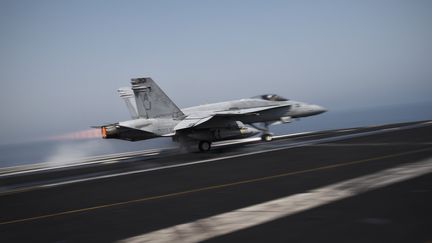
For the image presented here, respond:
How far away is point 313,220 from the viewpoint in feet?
22.3

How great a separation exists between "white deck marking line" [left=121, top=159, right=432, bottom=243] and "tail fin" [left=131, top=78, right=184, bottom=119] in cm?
1440

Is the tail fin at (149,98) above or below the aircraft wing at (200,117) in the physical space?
above

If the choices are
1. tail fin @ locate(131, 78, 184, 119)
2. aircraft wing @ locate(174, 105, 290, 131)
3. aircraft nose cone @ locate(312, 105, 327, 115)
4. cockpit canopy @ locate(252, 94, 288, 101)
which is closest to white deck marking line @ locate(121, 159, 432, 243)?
aircraft wing @ locate(174, 105, 290, 131)

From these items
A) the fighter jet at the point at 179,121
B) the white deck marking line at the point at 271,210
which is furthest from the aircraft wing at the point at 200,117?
the white deck marking line at the point at 271,210

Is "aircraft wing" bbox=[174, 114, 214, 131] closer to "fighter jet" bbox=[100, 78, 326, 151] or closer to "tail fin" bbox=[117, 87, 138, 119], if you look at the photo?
"fighter jet" bbox=[100, 78, 326, 151]

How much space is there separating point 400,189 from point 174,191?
5.91m

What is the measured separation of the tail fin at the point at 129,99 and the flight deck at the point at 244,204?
11.5m

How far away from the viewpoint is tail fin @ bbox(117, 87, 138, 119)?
26203mm

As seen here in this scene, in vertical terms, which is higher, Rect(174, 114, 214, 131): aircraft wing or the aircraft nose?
Rect(174, 114, 214, 131): aircraft wing

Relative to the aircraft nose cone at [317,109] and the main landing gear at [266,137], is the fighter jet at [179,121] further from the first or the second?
the aircraft nose cone at [317,109]

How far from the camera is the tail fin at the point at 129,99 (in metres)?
26.2

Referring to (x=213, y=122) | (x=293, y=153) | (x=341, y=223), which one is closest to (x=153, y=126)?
(x=213, y=122)

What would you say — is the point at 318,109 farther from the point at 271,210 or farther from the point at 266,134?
the point at 271,210

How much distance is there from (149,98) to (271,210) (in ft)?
51.8
